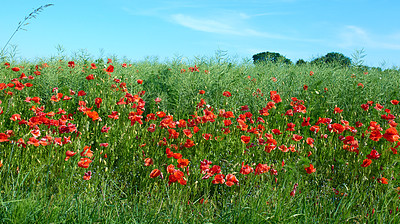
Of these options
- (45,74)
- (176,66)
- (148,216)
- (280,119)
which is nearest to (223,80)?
(280,119)

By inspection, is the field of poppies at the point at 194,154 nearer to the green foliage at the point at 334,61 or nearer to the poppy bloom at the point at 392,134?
the poppy bloom at the point at 392,134

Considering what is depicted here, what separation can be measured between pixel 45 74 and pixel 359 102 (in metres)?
5.02

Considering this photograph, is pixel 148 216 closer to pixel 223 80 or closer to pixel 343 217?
pixel 343 217

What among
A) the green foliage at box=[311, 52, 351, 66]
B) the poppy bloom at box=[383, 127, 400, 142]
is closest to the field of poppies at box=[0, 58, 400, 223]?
the poppy bloom at box=[383, 127, 400, 142]

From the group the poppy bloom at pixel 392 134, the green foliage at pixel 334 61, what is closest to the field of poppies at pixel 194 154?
the poppy bloom at pixel 392 134

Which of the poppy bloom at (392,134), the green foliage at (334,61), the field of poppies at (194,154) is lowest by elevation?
the field of poppies at (194,154)

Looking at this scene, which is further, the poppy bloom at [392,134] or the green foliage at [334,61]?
the green foliage at [334,61]

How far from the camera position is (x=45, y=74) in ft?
17.5

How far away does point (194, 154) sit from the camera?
3557mm

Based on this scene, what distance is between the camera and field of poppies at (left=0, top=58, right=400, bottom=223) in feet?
7.11

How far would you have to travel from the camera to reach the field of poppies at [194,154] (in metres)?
2.17

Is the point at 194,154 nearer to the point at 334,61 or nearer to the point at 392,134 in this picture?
the point at 392,134

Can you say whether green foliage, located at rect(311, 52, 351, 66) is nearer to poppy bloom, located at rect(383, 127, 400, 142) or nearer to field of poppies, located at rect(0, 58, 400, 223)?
field of poppies, located at rect(0, 58, 400, 223)

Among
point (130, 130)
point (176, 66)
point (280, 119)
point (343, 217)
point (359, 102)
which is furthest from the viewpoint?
point (176, 66)
